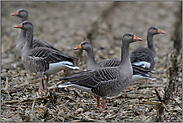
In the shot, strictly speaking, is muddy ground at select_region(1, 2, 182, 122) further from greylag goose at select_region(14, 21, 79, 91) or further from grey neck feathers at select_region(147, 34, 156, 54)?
grey neck feathers at select_region(147, 34, 156, 54)

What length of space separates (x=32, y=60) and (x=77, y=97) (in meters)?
1.81

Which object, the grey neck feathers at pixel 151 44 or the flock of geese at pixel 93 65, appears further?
the grey neck feathers at pixel 151 44

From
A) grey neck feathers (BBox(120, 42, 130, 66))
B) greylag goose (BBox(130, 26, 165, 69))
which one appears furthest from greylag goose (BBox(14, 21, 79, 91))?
greylag goose (BBox(130, 26, 165, 69))

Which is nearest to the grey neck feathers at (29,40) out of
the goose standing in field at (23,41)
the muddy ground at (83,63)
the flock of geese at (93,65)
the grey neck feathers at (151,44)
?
the flock of geese at (93,65)

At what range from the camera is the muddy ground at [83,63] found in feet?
21.3

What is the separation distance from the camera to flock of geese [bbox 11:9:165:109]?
6590 millimetres

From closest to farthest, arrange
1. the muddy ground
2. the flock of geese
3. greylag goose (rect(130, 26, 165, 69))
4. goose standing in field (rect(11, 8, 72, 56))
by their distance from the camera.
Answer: the muddy ground → the flock of geese → greylag goose (rect(130, 26, 165, 69)) → goose standing in field (rect(11, 8, 72, 56))

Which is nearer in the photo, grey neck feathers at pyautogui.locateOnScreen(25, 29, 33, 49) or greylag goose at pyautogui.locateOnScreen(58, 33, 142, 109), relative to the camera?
greylag goose at pyautogui.locateOnScreen(58, 33, 142, 109)

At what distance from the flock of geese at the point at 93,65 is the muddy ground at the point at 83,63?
1.81 feet

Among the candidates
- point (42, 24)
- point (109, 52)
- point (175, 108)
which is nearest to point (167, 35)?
point (109, 52)

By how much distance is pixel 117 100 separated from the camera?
7.48m

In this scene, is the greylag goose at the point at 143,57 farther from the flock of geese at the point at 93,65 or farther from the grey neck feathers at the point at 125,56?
the grey neck feathers at the point at 125,56

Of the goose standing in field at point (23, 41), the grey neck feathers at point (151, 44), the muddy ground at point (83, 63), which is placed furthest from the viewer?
the grey neck feathers at point (151, 44)

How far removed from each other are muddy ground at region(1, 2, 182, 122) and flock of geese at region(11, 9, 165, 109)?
55 centimetres
